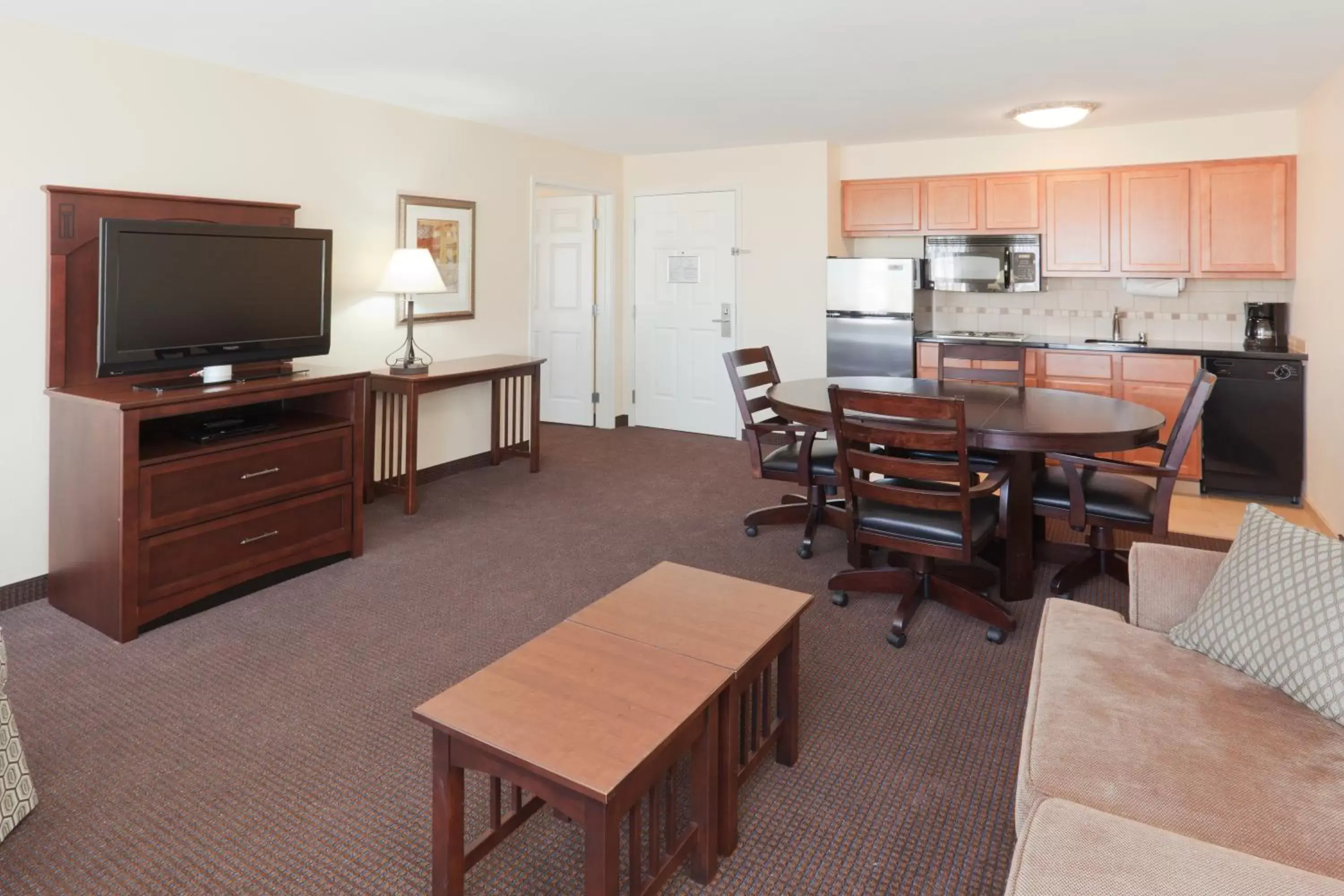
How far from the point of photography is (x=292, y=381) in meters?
3.39

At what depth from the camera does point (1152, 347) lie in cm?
508

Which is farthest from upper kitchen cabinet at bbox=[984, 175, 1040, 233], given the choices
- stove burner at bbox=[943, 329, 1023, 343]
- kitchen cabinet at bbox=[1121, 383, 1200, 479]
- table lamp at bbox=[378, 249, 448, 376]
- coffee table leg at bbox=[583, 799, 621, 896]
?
coffee table leg at bbox=[583, 799, 621, 896]

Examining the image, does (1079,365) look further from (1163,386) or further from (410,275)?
(410,275)

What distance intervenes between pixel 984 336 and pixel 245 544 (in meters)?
4.90

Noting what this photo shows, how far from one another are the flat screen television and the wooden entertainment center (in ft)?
0.66

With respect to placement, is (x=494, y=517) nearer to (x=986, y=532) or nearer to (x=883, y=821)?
(x=986, y=532)

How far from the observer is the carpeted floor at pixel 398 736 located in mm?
1790

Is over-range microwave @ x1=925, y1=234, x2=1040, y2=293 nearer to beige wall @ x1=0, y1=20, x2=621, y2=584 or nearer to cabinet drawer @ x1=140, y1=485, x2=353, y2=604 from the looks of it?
beige wall @ x1=0, y1=20, x2=621, y2=584

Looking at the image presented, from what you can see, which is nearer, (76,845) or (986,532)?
(76,845)

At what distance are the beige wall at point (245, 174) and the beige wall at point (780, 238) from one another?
3.98 ft

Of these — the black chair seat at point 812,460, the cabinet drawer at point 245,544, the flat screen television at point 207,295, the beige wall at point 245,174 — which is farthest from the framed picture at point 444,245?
the black chair seat at point 812,460

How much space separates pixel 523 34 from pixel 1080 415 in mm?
2757

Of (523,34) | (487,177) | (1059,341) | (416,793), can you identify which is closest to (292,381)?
(523,34)

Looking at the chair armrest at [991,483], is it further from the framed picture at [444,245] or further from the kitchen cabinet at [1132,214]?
the framed picture at [444,245]
